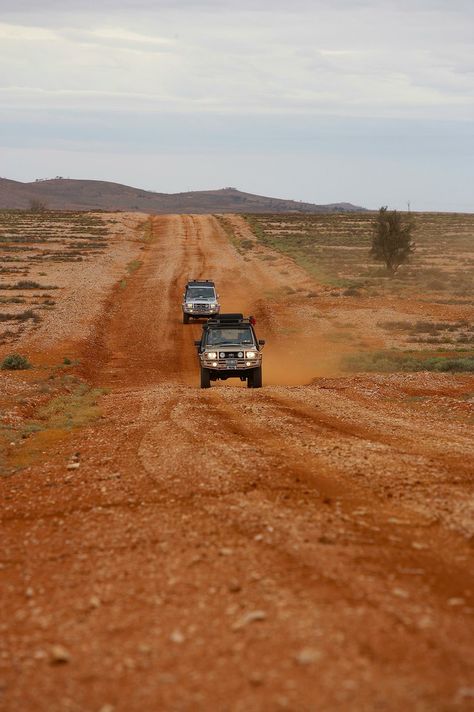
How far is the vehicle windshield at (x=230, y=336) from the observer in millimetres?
21484

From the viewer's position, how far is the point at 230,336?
2169 centimetres

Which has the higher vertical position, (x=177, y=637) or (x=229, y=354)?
(x=229, y=354)

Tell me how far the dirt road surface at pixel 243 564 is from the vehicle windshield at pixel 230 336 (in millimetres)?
4887

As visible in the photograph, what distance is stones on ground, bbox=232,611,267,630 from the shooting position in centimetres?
611

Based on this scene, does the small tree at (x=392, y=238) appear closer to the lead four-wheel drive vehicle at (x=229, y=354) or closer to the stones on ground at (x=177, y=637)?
the lead four-wheel drive vehicle at (x=229, y=354)

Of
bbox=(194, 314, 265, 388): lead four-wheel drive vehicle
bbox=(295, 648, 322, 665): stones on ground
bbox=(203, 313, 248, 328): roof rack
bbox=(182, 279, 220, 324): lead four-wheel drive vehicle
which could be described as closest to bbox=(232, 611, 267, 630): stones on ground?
bbox=(295, 648, 322, 665): stones on ground

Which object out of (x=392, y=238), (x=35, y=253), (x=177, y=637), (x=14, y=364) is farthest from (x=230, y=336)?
(x=35, y=253)

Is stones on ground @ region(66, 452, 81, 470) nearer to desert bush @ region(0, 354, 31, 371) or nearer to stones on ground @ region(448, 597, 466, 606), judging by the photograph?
stones on ground @ region(448, 597, 466, 606)

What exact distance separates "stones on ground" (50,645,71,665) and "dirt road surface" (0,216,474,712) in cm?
2

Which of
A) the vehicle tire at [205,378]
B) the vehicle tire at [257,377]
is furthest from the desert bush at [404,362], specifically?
the vehicle tire at [205,378]

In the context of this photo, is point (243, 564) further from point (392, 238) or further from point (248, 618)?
point (392, 238)

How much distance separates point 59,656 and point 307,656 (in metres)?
1.82

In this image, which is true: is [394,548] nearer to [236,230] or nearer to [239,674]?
[239,674]

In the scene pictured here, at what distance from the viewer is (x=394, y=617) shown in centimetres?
608
